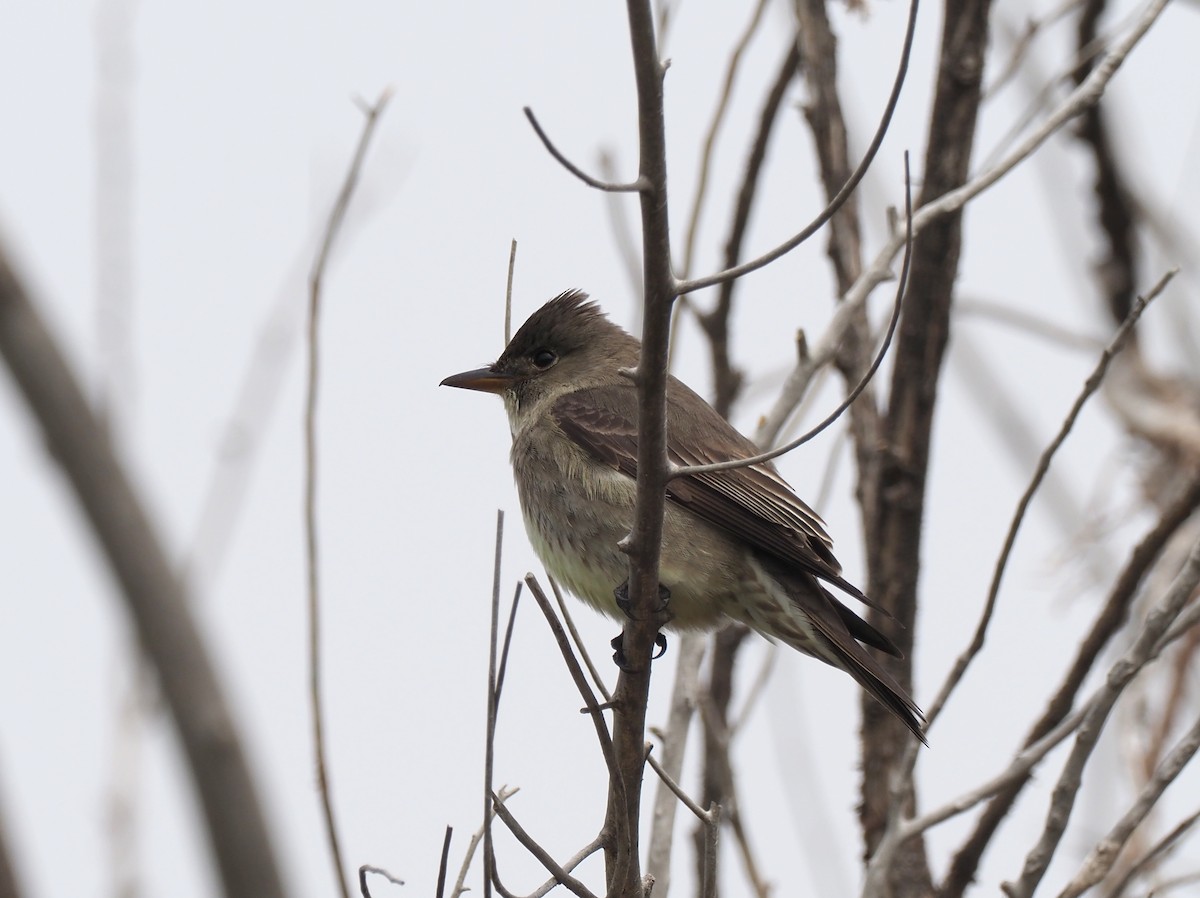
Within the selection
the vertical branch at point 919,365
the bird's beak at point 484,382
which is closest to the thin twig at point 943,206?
the vertical branch at point 919,365

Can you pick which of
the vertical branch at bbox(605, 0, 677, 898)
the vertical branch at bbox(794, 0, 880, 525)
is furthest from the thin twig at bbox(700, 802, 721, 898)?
the vertical branch at bbox(794, 0, 880, 525)

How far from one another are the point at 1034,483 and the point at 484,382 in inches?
112

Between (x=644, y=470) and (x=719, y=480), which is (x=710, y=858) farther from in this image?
(x=719, y=480)

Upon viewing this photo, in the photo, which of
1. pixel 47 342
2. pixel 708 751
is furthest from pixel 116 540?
pixel 708 751

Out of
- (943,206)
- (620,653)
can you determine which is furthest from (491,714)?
(943,206)

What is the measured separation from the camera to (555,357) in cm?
669

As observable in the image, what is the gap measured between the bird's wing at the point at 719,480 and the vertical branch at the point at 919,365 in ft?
1.19

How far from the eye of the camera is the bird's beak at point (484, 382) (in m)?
6.59

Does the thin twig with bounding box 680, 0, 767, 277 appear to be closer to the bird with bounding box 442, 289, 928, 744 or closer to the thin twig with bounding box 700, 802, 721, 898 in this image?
the bird with bounding box 442, 289, 928, 744

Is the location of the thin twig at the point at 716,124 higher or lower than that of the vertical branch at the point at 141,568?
higher

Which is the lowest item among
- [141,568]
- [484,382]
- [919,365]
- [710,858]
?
[141,568]

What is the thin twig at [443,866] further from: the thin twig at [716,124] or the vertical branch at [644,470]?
the thin twig at [716,124]

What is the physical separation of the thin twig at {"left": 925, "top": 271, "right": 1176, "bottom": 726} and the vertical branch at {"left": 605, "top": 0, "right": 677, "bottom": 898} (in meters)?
0.98

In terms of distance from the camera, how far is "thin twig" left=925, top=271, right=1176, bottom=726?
4.28 metres
